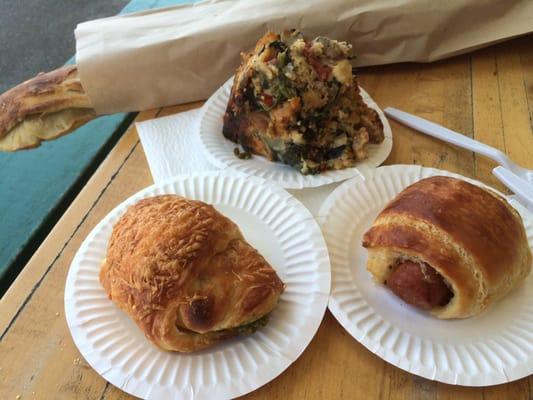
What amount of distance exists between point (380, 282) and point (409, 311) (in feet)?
0.20

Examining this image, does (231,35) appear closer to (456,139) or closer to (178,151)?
(178,151)

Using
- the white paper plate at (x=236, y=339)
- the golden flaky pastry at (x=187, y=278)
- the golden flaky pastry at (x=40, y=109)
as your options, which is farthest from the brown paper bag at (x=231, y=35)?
the golden flaky pastry at (x=187, y=278)

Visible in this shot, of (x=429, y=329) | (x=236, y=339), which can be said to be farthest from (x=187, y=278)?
(x=429, y=329)

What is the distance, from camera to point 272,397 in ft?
2.14

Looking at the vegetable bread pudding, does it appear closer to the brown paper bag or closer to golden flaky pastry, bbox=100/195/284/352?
the brown paper bag

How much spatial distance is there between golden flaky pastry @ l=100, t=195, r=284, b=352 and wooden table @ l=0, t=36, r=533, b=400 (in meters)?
0.11

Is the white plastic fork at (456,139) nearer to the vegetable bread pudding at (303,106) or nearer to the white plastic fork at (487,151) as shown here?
the white plastic fork at (487,151)

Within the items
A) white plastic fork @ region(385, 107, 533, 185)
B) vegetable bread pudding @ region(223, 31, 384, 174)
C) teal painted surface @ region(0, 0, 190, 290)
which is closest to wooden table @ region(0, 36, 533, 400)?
white plastic fork @ region(385, 107, 533, 185)

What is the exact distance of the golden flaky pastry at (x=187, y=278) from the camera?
0.64 m

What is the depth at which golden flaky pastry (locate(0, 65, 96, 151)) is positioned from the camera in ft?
3.43

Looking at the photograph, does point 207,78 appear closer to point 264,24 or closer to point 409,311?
point 264,24

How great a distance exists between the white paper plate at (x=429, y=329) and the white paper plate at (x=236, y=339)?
4 cm

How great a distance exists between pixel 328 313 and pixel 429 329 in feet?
0.51

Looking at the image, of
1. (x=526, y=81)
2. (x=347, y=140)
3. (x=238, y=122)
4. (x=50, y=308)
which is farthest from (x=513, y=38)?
(x=50, y=308)
